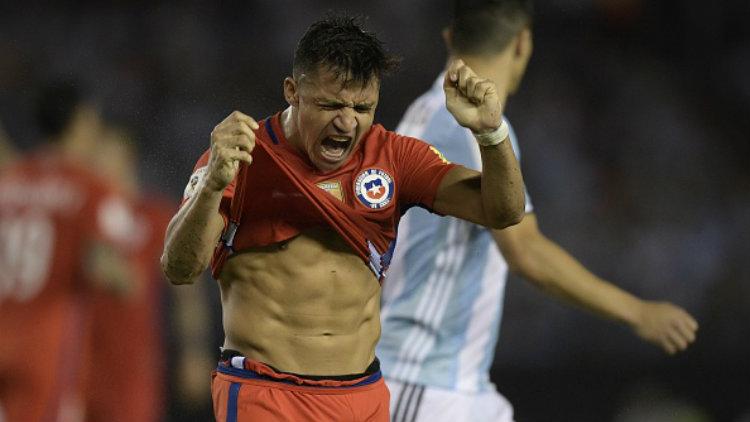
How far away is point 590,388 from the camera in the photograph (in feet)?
24.8

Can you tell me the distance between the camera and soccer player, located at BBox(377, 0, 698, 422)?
439 cm

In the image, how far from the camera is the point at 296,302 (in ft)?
11.3

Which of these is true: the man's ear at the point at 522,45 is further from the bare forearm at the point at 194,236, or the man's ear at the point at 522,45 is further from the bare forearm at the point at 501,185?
the bare forearm at the point at 194,236

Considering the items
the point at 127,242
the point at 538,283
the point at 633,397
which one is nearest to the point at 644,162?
the point at 633,397

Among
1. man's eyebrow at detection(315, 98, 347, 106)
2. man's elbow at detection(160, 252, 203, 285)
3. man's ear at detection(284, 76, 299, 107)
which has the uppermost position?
man's ear at detection(284, 76, 299, 107)

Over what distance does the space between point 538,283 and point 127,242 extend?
311 cm

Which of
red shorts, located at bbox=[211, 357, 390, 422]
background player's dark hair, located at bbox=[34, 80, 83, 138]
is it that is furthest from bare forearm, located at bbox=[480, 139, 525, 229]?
Result: background player's dark hair, located at bbox=[34, 80, 83, 138]

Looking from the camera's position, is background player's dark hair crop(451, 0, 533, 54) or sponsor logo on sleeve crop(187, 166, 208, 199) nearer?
sponsor logo on sleeve crop(187, 166, 208, 199)

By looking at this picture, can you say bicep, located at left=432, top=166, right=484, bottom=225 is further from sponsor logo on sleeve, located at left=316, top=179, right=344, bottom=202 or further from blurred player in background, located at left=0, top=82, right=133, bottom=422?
blurred player in background, located at left=0, top=82, right=133, bottom=422

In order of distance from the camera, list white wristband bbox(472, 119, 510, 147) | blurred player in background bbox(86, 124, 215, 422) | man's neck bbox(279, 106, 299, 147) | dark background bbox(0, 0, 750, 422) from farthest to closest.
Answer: dark background bbox(0, 0, 750, 422) → blurred player in background bbox(86, 124, 215, 422) → man's neck bbox(279, 106, 299, 147) → white wristband bbox(472, 119, 510, 147)

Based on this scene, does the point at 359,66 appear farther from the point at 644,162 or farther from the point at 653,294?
the point at 644,162

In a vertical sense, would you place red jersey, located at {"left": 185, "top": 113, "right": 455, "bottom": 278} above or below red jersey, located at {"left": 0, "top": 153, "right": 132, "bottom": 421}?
above

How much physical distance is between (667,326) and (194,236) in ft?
5.73

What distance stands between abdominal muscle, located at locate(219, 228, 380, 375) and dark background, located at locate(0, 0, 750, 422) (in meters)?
4.13
